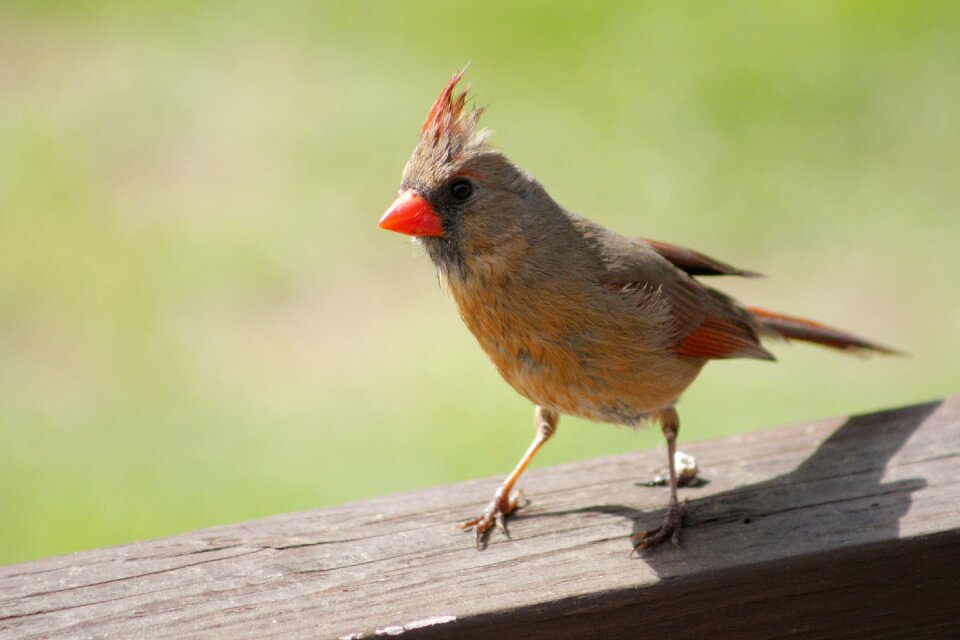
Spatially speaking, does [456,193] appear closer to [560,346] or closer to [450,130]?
[450,130]

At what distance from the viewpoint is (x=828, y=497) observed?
2557 millimetres

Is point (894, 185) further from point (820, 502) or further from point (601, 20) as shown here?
point (820, 502)

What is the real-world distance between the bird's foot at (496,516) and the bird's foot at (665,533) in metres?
0.27

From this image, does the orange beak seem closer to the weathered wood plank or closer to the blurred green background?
the weathered wood plank

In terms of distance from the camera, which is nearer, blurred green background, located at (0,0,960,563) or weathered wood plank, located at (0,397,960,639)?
weathered wood plank, located at (0,397,960,639)

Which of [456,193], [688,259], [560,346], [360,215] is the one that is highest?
[360,215]

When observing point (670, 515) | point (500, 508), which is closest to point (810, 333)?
point (670, 515)

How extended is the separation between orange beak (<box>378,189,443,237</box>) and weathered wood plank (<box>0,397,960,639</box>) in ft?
2.01

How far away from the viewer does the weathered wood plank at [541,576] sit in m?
2.16

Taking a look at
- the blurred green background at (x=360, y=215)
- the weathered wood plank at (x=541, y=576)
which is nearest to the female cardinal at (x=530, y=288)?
the weathered wood plank at (x=541, y=576)

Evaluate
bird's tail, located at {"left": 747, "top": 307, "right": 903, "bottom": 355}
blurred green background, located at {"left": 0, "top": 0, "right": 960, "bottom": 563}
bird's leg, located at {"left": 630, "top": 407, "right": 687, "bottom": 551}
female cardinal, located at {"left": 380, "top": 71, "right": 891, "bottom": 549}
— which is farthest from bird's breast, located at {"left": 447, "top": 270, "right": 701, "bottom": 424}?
blurred green background, located at {"left": 0, "top": 0, "right": 960, "bottom": 563}

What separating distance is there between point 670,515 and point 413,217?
0.85m

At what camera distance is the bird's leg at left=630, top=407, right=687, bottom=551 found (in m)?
2.39

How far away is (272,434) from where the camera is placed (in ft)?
18.3
